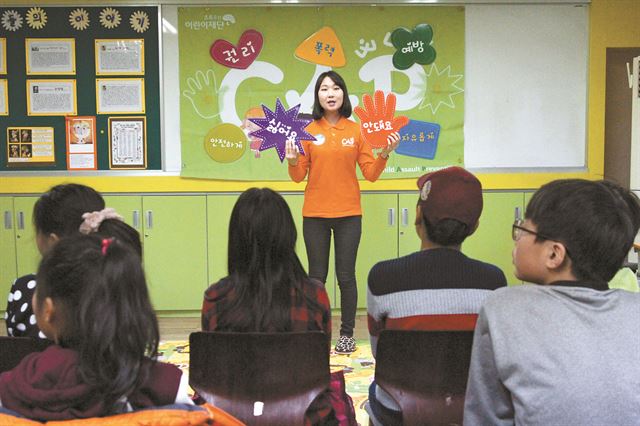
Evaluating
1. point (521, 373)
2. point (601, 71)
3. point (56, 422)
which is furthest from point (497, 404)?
point (601, 71)

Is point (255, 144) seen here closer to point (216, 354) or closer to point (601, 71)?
point (601, 71)

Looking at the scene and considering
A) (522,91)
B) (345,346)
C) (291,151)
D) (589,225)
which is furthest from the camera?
(522,91)

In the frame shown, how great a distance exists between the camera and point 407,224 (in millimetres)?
4426

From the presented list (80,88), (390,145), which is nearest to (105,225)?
(390,145)

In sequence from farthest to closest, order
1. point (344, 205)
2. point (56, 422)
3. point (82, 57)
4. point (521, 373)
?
point (82, 57) → point (344, 205) → point (521, 373) → point (56, 422)

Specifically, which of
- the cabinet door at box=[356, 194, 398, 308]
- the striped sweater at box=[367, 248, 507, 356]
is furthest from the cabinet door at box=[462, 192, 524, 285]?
the striped sweater at box=[367, 248, 507, 356]

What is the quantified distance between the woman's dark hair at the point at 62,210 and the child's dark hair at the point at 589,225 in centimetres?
142

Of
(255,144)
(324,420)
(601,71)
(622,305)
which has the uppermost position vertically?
(601,71)

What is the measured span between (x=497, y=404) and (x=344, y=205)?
226 centimetres

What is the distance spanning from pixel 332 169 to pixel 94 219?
1.73 m

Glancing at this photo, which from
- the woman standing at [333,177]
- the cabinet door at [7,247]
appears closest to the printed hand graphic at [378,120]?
the woman standing at [333,177]

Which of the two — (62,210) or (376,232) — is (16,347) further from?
(376,232)

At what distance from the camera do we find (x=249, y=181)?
4.39 m

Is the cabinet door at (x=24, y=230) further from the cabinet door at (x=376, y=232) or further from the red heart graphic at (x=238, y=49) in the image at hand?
the cabinet door at (x=376, y=232)
